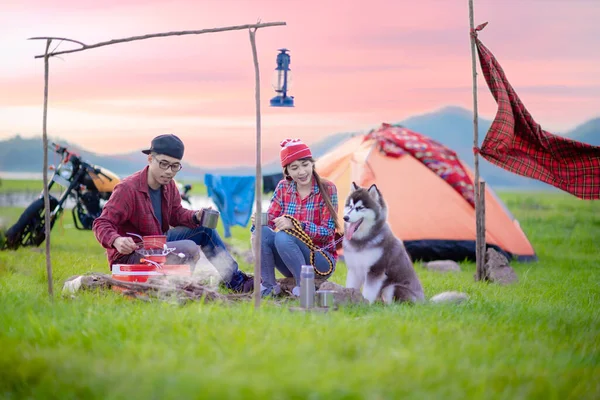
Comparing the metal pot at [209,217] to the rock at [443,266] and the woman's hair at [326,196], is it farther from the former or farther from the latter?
the rock at [443,266]

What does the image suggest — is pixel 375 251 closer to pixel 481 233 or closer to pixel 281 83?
pixel 281 83

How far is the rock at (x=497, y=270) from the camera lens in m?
7.31

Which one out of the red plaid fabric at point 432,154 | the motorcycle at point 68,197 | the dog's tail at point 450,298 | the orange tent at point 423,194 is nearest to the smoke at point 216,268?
the dog's tail at point 450,298

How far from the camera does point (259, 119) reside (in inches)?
183

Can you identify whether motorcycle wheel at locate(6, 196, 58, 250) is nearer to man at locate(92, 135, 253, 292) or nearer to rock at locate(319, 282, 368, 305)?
man at locate(92, 135, 253, 292)

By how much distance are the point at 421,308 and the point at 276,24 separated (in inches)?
89.6

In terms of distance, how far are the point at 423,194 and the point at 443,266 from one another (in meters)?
1.16

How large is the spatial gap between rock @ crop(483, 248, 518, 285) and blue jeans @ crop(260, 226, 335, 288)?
2.38 meters

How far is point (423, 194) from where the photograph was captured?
9227 millimetres

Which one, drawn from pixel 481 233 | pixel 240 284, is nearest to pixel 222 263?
pixel 240 284

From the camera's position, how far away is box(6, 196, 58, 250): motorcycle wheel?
9148 mm

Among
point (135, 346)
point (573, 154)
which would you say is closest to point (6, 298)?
point (135, 346)

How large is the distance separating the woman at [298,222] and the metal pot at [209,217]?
415 millimetres

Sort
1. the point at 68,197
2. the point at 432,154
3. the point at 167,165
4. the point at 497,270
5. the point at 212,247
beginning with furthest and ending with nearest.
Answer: the point at 432,154, the point at 68,197, the point at 497,270, the point at 212,247, the point at 167,165
